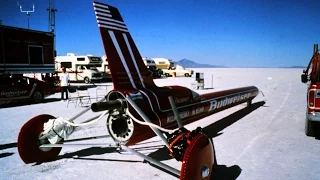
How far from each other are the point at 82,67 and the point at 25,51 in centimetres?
1453

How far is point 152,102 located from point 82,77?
26825 mm

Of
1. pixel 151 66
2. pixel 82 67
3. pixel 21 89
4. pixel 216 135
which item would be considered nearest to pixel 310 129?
pixel 216 135

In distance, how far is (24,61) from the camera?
1681cm

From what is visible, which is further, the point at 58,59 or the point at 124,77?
the point at 58,59

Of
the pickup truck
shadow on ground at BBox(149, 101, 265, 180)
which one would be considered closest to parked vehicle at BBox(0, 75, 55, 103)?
shadow on ground at BBox(149, 101, 265, 180)

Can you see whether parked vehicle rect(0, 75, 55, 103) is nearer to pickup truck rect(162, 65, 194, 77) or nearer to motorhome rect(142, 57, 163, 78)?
motorhome rect(142, 57, 163, 78)

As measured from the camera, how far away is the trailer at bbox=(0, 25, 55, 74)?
15.5 meters

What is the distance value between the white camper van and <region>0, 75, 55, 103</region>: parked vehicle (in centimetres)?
1460

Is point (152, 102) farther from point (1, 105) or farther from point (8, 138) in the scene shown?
point (1, 105)

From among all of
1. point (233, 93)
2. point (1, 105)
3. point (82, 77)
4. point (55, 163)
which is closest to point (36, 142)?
point (55, 163)

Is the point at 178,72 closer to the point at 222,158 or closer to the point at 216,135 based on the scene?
the point at 216,135

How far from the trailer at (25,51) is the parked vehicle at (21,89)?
254 cm

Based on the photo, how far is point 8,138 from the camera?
276 inches

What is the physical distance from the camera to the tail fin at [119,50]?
4965mm
